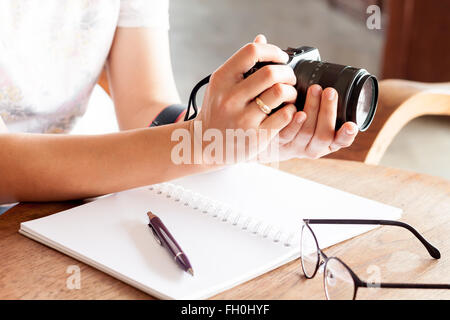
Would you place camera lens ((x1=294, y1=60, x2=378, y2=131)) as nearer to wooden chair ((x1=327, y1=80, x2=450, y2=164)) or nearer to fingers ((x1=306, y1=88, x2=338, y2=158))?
fingers ((x1=306, y1=88, x2=338, y2=158))

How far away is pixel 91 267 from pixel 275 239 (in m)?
0.20

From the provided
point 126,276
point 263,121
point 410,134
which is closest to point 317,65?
A: point 263,121

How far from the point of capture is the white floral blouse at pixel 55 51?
40.6 inches

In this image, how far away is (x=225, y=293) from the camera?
58 centimetres

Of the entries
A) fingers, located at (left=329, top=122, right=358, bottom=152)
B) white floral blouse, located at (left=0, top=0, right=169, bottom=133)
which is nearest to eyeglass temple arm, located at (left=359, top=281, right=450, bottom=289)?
fingers, located at (left=329, top=122, right=358, bottom=152)

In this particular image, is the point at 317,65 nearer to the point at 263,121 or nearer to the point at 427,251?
the point at 263,121

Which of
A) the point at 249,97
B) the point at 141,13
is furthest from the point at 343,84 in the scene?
the point at 141,13

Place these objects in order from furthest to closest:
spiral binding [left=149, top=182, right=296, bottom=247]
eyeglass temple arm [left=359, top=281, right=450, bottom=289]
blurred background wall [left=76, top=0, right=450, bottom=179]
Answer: blurred background wall [left=76, top=0, right=450, bottom=179] → spiral binding [left=149, top=182, right=296, bottom=247] → eyeglass temple arm [left=359, top=281, right=450, bottom=289]

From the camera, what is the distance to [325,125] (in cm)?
73

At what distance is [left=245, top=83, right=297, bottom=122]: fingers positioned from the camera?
27.1 inches

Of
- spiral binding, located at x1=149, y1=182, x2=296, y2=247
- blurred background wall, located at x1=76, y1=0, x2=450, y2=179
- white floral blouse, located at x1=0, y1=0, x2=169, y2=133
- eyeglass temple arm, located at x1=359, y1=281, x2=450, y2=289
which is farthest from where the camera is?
blurred background wall, located at x1=76, y1=0, x2=450, y2=179

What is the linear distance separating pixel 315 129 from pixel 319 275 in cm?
21

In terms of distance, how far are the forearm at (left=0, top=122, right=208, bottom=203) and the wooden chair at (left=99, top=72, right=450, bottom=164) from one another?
0.40 metres

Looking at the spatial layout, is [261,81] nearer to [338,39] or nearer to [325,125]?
[325,125]
